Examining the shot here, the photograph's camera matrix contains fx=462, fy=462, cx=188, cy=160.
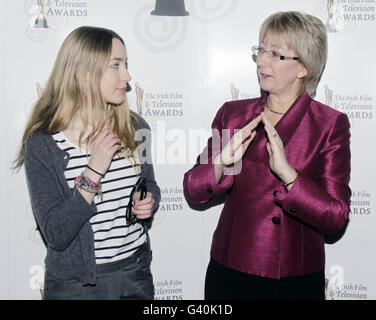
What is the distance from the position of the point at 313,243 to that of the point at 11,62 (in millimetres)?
1604

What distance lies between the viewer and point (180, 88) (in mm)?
2311

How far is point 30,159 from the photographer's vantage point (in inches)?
64.0

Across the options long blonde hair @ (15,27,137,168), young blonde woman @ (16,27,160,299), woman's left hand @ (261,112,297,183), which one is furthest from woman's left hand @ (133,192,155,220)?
woman's left hand @ (261,112,297,183)

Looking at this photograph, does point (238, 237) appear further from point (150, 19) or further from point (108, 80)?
point (150, 19)

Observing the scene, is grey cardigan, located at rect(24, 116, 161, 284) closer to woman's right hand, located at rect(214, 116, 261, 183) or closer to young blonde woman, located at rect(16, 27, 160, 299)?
young blonde woman, located at rect(16, 27, 160, 299)

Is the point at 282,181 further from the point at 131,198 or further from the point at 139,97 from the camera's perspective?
the point at 139,97

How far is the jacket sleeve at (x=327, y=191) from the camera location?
1678mm

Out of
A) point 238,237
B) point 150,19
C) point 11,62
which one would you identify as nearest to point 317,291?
→ point 238,237

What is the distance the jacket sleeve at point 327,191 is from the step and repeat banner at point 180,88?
559 millimetres

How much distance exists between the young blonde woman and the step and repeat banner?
52 centimetres

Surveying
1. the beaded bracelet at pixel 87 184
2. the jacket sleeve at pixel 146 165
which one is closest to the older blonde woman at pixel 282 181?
the jacket sleeve at pixel 146 165

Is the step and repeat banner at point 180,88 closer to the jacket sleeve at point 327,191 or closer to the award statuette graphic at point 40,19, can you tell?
the award statuette graphic at point 40,19

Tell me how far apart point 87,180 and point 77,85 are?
14.5 inches

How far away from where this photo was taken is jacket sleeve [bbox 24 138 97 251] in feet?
5.14
